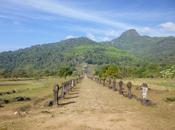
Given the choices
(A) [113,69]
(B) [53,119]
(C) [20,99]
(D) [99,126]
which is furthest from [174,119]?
(A) [113,69]

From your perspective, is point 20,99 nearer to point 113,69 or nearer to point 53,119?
point 53,119

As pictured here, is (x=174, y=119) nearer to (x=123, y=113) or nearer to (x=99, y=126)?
(x=123, y=113)

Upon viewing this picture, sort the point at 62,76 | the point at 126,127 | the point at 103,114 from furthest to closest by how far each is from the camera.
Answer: the point at 62,76, the point at 103,114, the point at 126,127

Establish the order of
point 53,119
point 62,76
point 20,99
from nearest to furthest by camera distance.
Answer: point 53,119 < point 20,99 < point 62,76

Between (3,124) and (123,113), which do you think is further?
(123,113)

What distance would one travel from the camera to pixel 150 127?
16375 millimetres

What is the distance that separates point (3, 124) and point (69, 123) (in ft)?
11.4

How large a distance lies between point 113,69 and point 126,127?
338 ft

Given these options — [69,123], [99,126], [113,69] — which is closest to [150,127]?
[99,126]

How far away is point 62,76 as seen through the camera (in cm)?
16388

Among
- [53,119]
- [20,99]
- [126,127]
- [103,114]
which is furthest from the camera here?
[20,99]

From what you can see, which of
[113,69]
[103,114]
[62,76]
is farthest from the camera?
[62,76]

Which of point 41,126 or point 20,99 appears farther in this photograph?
point 20,99

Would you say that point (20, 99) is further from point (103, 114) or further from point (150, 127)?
point (150, 127)
